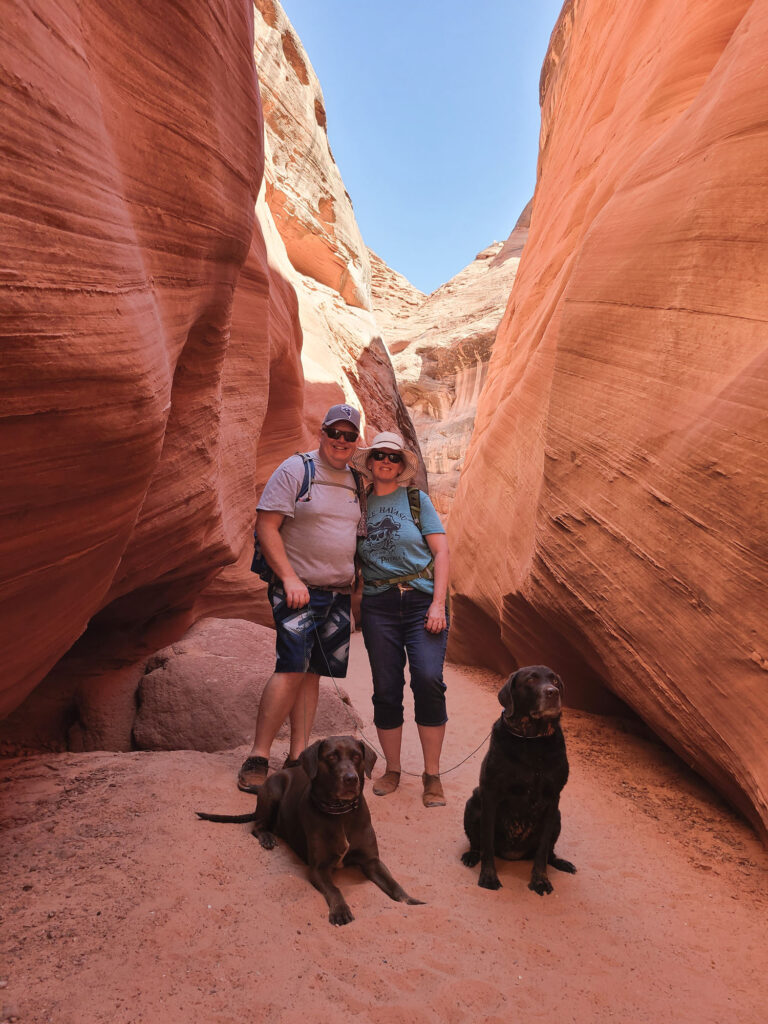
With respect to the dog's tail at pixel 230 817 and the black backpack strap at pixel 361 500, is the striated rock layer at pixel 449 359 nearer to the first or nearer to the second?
the black backpack strap at pixel 361 500

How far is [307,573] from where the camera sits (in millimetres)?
3637

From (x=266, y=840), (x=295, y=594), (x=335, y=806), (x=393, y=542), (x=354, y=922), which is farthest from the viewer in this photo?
(x=393, y=542)

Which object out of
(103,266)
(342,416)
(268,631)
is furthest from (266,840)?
(268,631)

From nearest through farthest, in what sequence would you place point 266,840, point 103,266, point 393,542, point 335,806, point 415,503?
point 103,266 < point 335,806 < point 266,840 < point 393,542 < point 415,503

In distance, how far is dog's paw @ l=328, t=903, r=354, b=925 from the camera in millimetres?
2486

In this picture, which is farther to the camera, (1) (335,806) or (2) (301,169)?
(2) (301,169)

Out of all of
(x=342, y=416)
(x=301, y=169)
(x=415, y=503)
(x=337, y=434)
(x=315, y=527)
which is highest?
(x=301, y=169)

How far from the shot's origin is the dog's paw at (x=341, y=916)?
8.16 ft

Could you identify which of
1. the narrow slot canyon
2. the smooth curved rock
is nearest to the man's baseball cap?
the narrow slot canyon

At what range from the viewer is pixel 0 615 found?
254 centimetres

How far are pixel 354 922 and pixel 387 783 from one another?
4.47 feet

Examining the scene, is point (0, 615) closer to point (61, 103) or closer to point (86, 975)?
point (86, 975)

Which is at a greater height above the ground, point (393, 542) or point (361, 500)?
point (361, 500)

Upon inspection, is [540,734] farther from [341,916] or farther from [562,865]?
[341,916]
